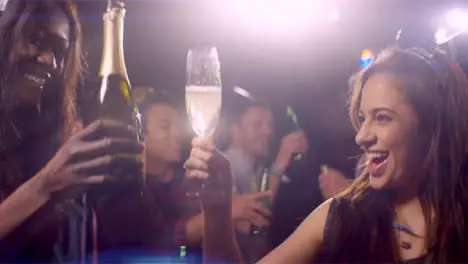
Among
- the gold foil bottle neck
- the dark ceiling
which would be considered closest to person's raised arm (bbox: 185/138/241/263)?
the dark ceiling

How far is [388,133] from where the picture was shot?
223cm

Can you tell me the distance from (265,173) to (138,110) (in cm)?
54

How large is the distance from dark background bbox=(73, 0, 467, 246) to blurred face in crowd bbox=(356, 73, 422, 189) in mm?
75

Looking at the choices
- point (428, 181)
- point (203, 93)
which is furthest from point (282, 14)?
point (428, 181)

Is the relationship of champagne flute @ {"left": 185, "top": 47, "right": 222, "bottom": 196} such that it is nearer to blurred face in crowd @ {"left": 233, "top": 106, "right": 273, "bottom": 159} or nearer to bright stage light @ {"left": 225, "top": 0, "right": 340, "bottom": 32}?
blurred face in crowd @ {"left": 233, "top": 106, "right": 273, "bottom": 159}

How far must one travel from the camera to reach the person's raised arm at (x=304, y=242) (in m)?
2.25

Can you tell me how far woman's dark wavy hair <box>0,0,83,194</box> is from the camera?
89.4 inches

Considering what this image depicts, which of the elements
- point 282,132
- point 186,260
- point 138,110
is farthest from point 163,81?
point 186,260

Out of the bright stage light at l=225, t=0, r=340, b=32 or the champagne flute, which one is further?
the bright stage light at l=225, t=0, r=340, b=32

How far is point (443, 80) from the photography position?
7.48ft

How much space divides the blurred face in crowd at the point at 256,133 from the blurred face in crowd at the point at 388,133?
1.15 feet

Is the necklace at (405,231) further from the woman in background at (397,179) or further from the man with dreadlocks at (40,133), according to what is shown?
the man with dreadlocks at (40,133)

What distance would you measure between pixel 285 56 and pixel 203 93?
36cm

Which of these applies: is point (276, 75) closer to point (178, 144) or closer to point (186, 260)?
point (178, 144)
